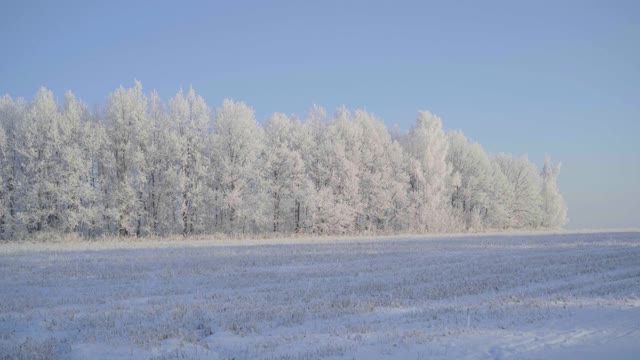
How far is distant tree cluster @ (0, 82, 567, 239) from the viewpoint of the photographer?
43.1 metres

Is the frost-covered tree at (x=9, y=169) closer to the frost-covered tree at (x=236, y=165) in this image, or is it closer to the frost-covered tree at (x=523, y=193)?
the frost-covered tree at (x=236, y=165)

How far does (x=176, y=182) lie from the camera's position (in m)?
47.2

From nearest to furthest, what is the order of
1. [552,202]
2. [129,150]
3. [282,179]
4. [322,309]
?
[322,309] → [129,150] → [282,179] → [552,202]

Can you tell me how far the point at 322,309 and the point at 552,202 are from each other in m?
90.9

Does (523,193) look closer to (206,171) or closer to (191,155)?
(206,171)

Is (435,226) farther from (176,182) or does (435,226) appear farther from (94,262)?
(94,262)

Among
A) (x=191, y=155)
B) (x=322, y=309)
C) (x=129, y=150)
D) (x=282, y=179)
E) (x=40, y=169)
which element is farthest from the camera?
(x=282, y=179)

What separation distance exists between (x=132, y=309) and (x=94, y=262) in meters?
11.7

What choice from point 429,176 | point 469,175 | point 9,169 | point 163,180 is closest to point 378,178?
point 429,176

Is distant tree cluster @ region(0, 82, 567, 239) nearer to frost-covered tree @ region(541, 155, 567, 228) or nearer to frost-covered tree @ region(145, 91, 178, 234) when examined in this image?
frost-covered tree @ region(145, 91, 178, 234)

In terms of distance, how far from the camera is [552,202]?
298ft

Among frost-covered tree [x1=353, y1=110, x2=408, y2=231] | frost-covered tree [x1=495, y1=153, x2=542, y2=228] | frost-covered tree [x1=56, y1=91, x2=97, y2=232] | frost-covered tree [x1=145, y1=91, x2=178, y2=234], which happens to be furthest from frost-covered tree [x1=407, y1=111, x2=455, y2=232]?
frost-covered tree [x1=56, y1=91, x2=97, y2=232]

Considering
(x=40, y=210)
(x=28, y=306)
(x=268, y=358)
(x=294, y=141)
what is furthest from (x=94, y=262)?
(x=294, y=141)

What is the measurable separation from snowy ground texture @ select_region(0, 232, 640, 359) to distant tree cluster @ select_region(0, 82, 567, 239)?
947 inches
